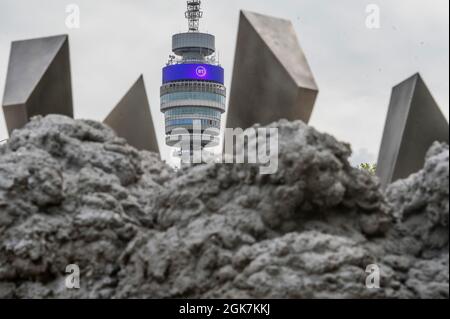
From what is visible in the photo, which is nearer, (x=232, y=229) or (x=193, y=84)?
(x=232, y=229)

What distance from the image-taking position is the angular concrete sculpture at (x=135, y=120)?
1215 cm

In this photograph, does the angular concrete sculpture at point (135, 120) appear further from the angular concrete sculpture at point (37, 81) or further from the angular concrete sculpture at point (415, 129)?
the angular concrete sculpture at point (415, 129)

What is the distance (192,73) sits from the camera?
378 ft

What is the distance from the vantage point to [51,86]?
1174cm

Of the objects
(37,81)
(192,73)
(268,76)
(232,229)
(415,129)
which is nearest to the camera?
(232,229)

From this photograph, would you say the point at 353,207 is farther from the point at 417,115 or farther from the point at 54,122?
the point at 54,122

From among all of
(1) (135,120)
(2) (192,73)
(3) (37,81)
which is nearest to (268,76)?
(1) (135,120)

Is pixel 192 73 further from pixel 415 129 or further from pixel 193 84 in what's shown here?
pixel 415 129

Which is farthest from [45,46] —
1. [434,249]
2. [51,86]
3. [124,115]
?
[434,249]

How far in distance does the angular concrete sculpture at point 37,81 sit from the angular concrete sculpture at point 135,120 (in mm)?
642

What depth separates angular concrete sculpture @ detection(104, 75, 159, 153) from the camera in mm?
12148

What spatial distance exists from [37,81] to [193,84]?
105 m

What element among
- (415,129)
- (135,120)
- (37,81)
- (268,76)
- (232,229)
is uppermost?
(37,81)
